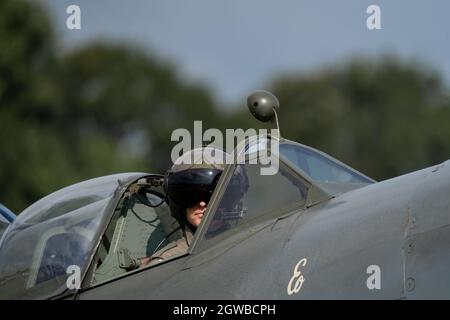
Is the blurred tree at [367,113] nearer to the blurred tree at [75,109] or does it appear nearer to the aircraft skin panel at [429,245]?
the blurred tree at [75,109]

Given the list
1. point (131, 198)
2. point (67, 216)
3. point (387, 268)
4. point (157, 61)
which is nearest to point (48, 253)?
point (67, 216)

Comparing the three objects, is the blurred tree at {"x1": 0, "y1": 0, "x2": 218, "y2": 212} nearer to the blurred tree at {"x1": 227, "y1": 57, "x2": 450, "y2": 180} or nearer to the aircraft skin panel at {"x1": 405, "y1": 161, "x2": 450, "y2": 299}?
the blurred tree at {"x1": 227, "y1": 57, "x2": 450, "y2": 180}

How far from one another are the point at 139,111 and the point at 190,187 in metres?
49.8

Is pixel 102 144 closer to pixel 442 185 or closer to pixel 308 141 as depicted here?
pixel 308 141

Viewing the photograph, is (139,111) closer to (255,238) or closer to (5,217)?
(5,217)

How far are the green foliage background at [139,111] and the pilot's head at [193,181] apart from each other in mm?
25343

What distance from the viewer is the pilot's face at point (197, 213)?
6652 millimetres

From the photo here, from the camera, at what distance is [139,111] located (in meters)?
56.2

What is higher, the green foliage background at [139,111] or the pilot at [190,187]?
the green foliage background at [139,111]

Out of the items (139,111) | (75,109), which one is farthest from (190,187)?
(139,111)

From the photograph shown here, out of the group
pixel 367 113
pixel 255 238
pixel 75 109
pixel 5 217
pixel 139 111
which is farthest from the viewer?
pixel 367 113

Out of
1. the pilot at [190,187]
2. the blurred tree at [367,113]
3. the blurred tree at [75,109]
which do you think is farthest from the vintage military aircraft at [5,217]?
the blurred tree at [367,113]

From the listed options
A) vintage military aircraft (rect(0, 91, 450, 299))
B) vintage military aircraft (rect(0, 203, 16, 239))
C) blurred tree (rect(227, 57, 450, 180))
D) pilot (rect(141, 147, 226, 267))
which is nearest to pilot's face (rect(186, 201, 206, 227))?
pilot (rect(141, 147, 226, 267))

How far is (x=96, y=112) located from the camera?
5475 centimetres
